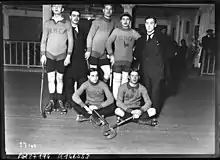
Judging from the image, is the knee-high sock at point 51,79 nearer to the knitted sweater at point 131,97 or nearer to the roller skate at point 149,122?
the knitted sweater at point 131,97

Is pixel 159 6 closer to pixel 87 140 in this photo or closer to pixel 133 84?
pixel 133 84

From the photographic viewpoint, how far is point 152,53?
138 centimetres

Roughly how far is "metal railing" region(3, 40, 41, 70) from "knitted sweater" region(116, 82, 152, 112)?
44cm

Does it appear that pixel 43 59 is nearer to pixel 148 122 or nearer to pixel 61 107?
pixel 61 107

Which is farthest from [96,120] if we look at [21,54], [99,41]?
[21,54]

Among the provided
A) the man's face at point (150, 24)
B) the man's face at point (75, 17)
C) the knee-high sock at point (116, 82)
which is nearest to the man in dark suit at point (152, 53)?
the man's face at point (150, 24)

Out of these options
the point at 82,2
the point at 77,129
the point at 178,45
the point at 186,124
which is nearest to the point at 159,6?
the point at 178,45

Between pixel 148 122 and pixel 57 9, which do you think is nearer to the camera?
pixel 57 9

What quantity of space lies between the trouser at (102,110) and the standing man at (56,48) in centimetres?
13

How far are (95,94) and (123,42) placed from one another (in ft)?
0.99

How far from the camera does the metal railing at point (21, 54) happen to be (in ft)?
4.40

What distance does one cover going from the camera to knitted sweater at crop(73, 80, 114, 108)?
1387 millimetres

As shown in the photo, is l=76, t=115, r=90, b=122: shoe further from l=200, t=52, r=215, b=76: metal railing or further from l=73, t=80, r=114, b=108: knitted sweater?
l=200, t=52, r=215, b=76: metal railing

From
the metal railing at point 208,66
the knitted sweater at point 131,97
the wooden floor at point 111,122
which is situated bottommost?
the wooden floor at point 111,122
